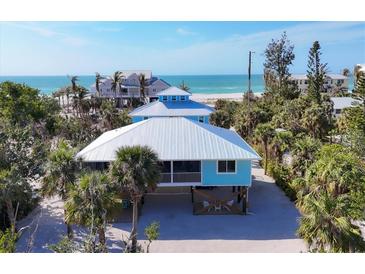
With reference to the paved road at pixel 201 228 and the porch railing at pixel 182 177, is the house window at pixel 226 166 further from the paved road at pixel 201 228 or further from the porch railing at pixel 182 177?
the paved road at pixel 201 228

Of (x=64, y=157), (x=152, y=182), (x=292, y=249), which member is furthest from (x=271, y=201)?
(x=64, y=157)

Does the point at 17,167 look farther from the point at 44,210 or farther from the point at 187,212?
the point at 187,212

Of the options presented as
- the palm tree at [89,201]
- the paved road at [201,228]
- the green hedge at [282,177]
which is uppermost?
the palm tree at [89,201]

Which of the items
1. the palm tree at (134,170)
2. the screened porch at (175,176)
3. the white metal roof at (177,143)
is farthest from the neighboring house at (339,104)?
the palm tree at (134,170)

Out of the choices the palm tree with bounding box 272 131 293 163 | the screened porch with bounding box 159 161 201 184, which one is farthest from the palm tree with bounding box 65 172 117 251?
the palm tree with bounding box 272 131 293 163

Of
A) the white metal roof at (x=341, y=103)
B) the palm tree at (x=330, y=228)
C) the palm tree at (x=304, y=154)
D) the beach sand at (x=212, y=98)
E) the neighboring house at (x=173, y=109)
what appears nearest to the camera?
the palm tree at (x=330, y=228)

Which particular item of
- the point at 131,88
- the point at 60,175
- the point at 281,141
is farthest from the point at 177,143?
the point at 131,88

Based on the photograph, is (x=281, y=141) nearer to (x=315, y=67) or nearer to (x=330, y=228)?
(x=330, y=228)
